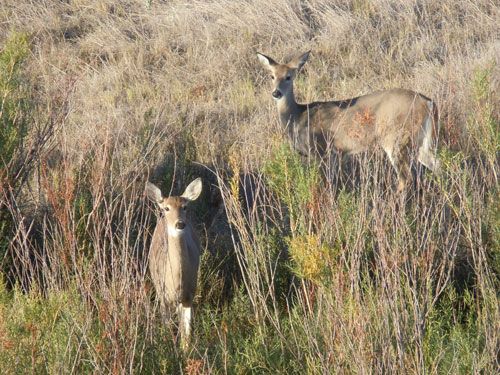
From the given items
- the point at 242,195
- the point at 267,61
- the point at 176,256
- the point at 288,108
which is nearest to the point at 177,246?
the point at 176,256

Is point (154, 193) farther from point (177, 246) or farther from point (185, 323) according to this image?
point (185, 323)

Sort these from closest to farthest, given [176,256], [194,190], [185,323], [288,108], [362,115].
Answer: [185,323] < [176,256] < [194,190] < [362,115] < [288,108]

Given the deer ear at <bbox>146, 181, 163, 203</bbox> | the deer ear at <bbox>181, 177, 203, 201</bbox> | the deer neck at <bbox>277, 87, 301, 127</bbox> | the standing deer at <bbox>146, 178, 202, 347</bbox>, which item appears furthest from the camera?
the deer neck at <bbox>277, 87, 301, 127</bbox>

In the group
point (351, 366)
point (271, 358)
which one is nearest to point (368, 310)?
point (351, 366)

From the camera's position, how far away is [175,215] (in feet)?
18.5

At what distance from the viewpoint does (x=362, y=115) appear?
824 cm

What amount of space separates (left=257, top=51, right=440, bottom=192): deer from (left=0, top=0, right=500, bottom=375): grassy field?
24 cm

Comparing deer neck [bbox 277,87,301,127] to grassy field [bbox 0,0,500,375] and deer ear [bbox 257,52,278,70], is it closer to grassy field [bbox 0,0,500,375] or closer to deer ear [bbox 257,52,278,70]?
grassy field [bbox 0,0,500,375]

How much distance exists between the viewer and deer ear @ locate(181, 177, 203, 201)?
5.98 m

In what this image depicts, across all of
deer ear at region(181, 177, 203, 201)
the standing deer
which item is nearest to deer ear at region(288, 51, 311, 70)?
deer ear at region(181, 177, 203, 201)

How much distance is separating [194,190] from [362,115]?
2729 mm

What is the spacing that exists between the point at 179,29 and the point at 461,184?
996cm

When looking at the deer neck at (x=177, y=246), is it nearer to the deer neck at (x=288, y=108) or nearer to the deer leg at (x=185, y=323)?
the deer leg at (x=185, y=323)

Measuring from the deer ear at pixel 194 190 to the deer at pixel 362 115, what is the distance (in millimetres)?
1742
